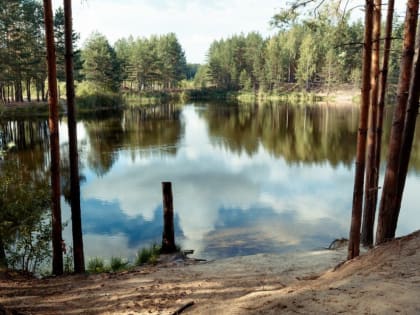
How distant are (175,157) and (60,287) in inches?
789

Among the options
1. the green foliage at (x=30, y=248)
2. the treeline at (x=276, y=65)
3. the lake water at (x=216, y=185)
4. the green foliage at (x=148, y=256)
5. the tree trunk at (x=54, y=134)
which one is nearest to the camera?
the tree trunk at (x=54, y=134)

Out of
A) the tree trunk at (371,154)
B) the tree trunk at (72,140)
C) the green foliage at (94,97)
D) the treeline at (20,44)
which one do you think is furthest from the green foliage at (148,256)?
the green foliage at (94,97)

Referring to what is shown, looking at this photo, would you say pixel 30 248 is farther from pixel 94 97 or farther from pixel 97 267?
pixel 94 97

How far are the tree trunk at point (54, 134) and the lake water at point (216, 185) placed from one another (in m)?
3.43

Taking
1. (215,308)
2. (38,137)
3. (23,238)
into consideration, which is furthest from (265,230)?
(38,137)

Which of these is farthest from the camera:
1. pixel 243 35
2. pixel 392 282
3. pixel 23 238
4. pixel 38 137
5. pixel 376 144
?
pixel 243 35

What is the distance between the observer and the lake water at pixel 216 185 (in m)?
13.7

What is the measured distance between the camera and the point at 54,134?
8273 millimetres

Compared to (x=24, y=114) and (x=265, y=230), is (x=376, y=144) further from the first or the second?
(x=24, y=114)

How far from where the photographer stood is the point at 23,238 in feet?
31.2

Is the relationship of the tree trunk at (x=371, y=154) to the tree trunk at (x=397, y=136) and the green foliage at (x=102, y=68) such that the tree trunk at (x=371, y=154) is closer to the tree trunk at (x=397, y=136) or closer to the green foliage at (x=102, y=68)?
the tree trunk at (x=397, y=136)

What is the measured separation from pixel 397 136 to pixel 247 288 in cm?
411

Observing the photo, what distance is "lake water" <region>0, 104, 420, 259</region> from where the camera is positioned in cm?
1371

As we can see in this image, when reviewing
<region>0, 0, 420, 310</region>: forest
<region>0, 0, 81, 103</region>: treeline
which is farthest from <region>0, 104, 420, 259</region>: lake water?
<region>0, 0, 81, 103</region>: treeline
